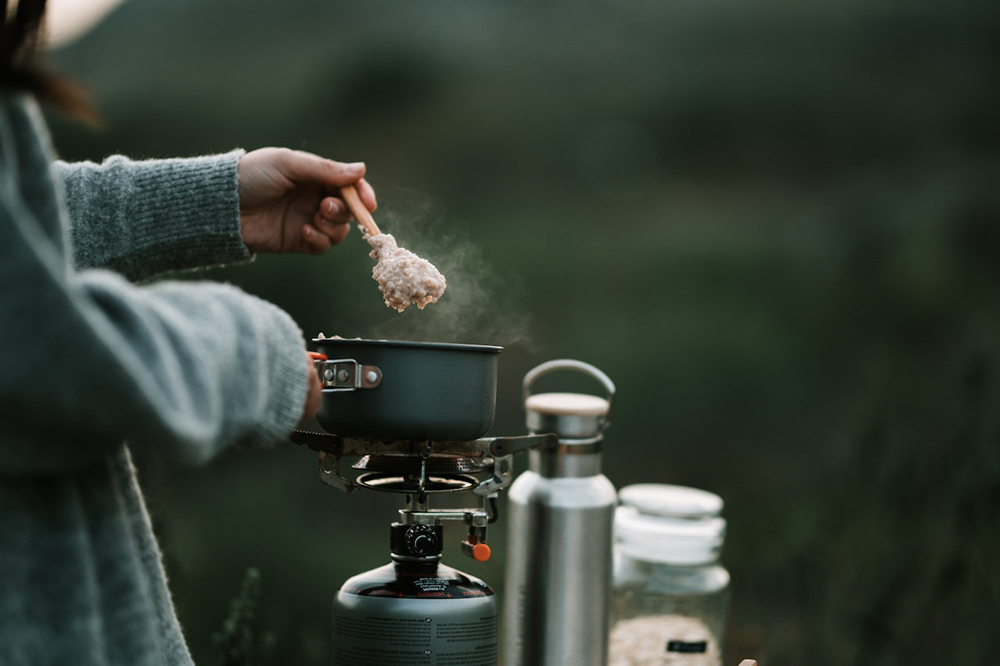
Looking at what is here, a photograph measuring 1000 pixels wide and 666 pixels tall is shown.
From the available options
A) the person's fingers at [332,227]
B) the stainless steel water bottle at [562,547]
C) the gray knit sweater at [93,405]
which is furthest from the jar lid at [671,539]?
the gray knit sweater at [93,405]

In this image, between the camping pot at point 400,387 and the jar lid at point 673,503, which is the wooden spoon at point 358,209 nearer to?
the camping pot at point 400,387

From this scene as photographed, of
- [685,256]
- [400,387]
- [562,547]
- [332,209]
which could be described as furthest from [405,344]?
[685,256]

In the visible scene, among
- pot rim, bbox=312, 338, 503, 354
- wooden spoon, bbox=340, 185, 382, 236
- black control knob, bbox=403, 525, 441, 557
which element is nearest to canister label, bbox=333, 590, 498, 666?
black control knob, bbox=403, 525, 441, 557

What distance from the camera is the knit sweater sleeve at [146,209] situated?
164cm

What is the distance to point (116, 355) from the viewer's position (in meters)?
0.92

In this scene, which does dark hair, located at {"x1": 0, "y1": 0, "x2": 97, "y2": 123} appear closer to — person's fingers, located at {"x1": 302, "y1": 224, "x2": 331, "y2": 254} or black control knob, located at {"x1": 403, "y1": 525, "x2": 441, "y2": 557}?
person's fingers, located at {"x1": 302, "y1": 224, "x2": 331, "y2": 254}

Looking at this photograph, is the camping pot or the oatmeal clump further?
the oatmeal clump

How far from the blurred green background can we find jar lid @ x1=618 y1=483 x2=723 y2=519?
0.50 metres

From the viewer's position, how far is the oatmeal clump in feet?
5.44

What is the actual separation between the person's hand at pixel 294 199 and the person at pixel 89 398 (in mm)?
585

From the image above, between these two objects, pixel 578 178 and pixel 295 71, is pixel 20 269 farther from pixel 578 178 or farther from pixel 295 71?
pixel 578 178

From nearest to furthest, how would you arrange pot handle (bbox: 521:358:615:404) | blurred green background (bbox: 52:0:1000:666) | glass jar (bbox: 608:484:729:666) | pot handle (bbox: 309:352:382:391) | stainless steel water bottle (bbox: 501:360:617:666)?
pot handle (bbox: 309:352:382:391), stainless steel water bottle (bbox: 501:360:617:666), pot handle (bbox: 521:358:615:404), glass jar (bbox: 608:484:729:666), blurred green background (bbox: 52:0:1000:666)

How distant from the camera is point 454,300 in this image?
2016 millimetres

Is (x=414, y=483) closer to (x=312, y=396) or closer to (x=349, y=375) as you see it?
(x=349, y=375)
